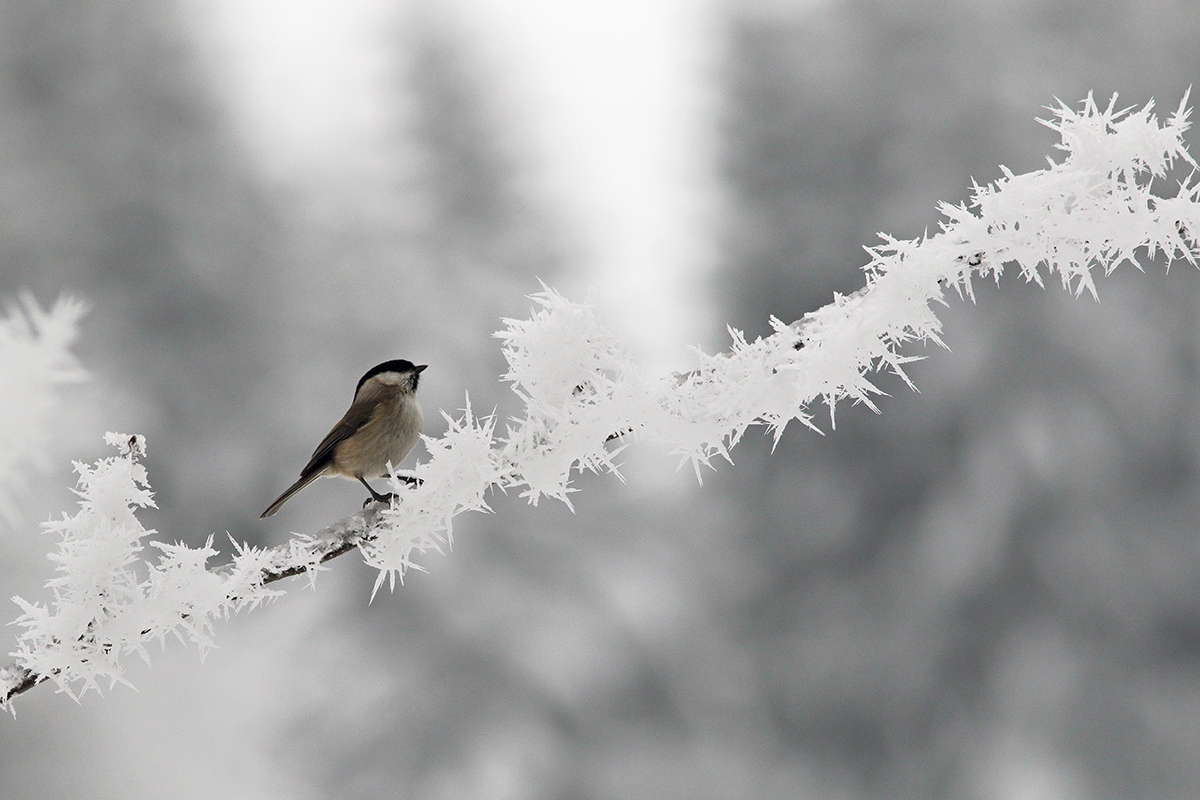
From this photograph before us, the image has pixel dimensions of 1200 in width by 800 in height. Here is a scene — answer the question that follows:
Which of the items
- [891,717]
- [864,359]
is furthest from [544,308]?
[891,717]

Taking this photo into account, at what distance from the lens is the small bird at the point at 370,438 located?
2143 mm

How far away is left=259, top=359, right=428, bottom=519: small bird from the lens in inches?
84.4

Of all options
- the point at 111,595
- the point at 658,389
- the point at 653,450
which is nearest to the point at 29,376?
the point at 111,595

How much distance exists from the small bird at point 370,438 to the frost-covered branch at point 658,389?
0.91m

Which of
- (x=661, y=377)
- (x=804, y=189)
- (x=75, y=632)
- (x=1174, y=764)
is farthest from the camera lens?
(x=804, y=189)

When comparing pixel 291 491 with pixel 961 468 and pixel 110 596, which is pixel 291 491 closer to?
pixel 110 596

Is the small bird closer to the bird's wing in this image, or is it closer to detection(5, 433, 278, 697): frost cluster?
the bird's wing

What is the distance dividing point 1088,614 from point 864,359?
719 centimetres

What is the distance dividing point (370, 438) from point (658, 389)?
3.87 feet

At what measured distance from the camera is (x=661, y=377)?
1200mm

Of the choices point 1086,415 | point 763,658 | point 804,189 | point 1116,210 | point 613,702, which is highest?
point 804,189

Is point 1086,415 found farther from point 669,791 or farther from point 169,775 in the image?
point 169,775

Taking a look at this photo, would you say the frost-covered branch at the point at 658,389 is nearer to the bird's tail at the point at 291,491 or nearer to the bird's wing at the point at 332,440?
the bird's tail at the point at 291,491

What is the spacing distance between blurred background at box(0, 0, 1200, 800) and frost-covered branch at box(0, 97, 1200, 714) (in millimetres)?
5694
